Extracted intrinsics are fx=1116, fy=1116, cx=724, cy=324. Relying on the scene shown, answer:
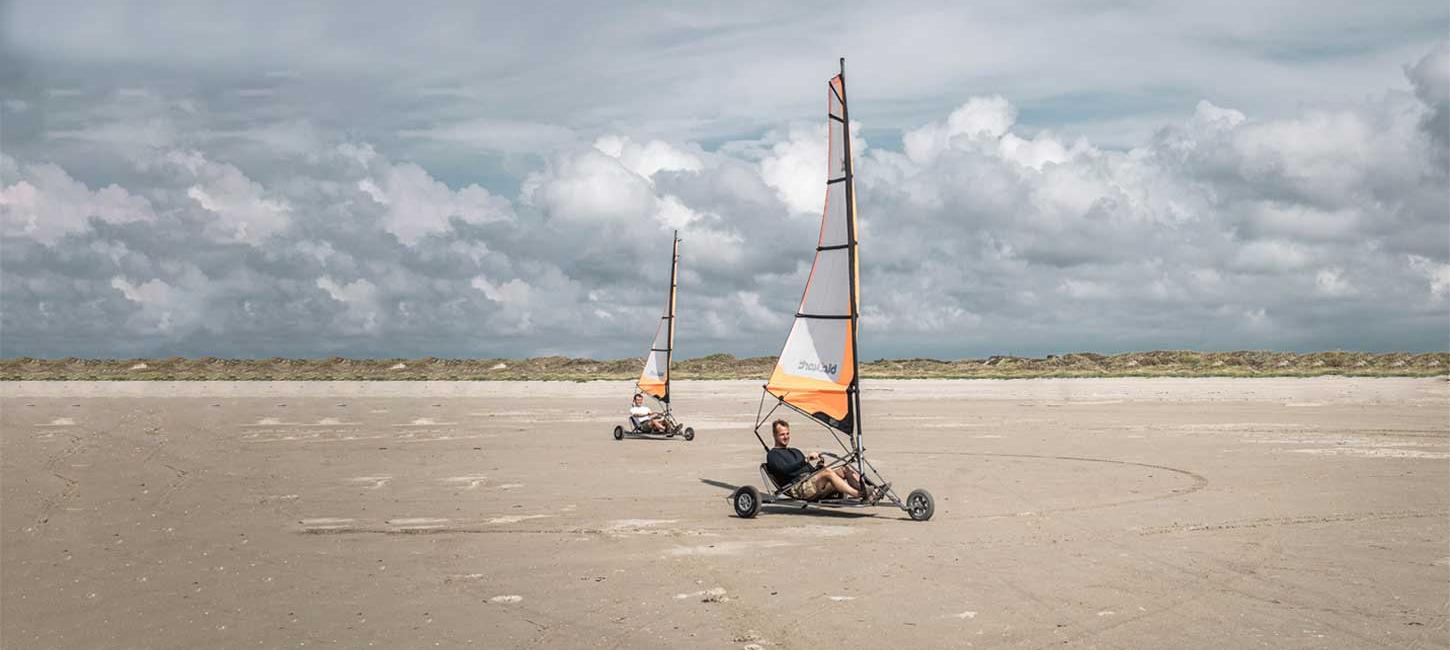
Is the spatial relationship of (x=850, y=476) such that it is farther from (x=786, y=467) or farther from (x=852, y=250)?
(x=852, y=250)

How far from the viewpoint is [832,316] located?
15.7 metres

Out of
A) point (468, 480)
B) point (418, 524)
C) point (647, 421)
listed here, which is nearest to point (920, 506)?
point (418, 524)

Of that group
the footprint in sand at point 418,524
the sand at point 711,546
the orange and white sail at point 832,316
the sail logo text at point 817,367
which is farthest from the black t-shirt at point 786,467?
the footprint in sand at point 418,524

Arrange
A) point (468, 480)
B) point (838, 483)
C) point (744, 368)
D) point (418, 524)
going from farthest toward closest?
point (744, 368) → point (468, 480) → point (838, 483) → point (418, 524)

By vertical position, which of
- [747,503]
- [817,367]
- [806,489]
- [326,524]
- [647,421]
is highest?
[817,367]

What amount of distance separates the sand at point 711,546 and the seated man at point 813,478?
0.37m

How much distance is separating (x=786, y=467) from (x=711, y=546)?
8.87 ft

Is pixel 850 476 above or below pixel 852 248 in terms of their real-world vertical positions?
below

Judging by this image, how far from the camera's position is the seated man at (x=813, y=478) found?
1426cm

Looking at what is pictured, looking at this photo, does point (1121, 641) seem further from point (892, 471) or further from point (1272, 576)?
point (892, 471)

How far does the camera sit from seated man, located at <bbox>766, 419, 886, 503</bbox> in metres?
14.3

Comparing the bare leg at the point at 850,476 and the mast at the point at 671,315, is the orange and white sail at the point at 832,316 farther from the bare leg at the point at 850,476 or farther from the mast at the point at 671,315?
the mast at the point at 671,315

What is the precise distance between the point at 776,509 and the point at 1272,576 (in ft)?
21.4

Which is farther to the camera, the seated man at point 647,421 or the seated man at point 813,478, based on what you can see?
the seated man at point 647,421
